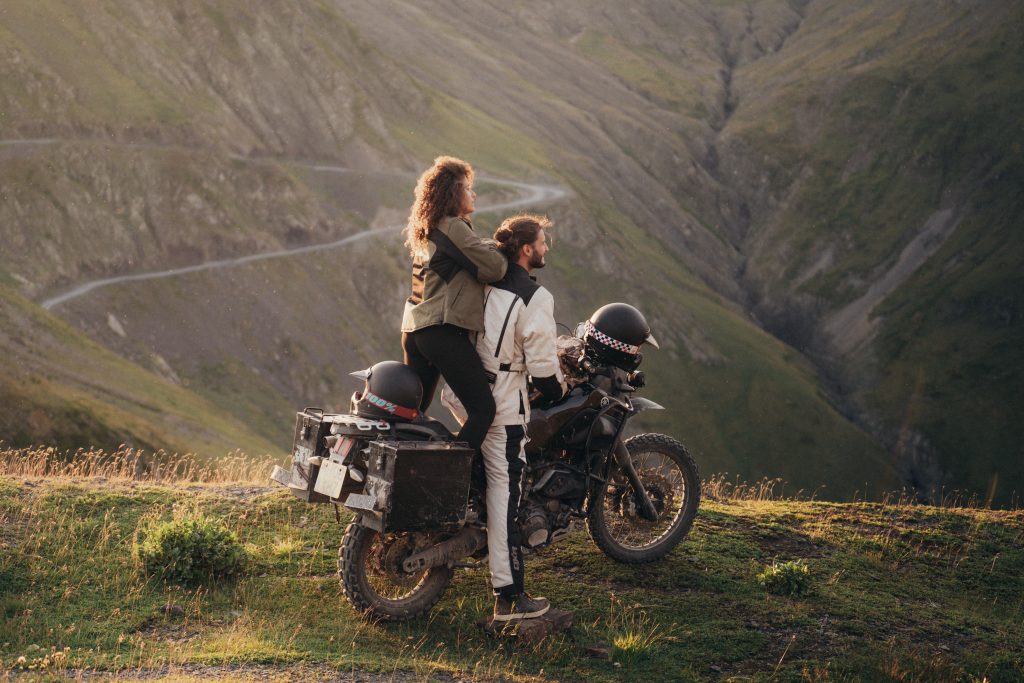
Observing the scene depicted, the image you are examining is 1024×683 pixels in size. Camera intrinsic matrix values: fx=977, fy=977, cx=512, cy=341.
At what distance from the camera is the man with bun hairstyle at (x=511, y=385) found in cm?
786

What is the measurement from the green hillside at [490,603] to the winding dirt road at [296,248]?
47.0 meters

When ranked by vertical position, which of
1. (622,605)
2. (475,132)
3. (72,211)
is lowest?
(622,605)

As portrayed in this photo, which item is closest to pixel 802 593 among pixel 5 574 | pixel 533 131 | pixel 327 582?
pixel 327 582

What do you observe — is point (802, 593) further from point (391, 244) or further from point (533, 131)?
point (533, 131)

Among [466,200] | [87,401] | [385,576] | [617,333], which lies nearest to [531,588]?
[385,576]

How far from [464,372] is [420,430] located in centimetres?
64

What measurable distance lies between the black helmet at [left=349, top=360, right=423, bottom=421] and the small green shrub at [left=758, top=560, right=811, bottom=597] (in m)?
3.88

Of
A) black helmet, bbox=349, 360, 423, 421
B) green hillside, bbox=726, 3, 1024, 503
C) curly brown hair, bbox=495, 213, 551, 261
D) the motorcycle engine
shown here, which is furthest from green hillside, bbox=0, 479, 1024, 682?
green hillside, bbox=726, 3, 1024, 503

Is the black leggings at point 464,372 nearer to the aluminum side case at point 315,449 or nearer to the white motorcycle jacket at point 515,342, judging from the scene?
the white motorcycle jacket at point 515,342

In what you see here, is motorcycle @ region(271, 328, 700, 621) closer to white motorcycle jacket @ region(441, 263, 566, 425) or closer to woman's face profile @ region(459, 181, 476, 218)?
white motorcycle jacket @ region(441, 263, 566, 425)

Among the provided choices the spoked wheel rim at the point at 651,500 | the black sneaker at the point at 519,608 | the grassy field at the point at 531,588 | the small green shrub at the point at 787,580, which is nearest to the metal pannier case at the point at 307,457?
the grassy field at the point at 531,588

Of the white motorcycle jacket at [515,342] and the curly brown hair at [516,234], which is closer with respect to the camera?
the white motorcycle jacket at [515,342]

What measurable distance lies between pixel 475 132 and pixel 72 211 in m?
52.6

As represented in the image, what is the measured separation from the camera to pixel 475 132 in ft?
339
